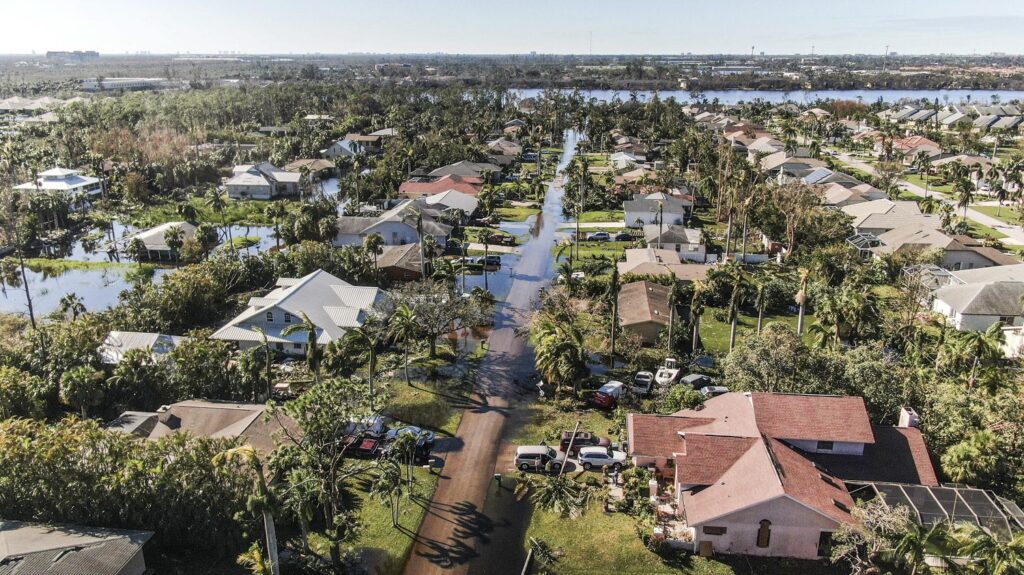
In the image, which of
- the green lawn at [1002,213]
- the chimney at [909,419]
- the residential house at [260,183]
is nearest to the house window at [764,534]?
the chimney at [909,419]

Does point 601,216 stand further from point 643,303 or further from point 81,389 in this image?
point 81,389

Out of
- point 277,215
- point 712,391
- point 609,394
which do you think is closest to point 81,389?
point 609,394

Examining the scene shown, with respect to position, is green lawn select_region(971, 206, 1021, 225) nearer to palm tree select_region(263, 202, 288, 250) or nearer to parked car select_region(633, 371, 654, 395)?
parked car select_region(633, 371, 654, 395)

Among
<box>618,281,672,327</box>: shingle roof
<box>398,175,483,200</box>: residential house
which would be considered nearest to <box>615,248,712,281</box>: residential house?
<box>618,281,672,327</box>: shingle roof

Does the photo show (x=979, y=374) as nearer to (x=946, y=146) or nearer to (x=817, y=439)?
(x=817, y=439)

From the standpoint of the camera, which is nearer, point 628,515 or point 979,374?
point 628,515

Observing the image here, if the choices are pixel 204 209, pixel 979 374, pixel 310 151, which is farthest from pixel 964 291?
pixel 310 151

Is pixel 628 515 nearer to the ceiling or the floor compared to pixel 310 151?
nearer to the floor
